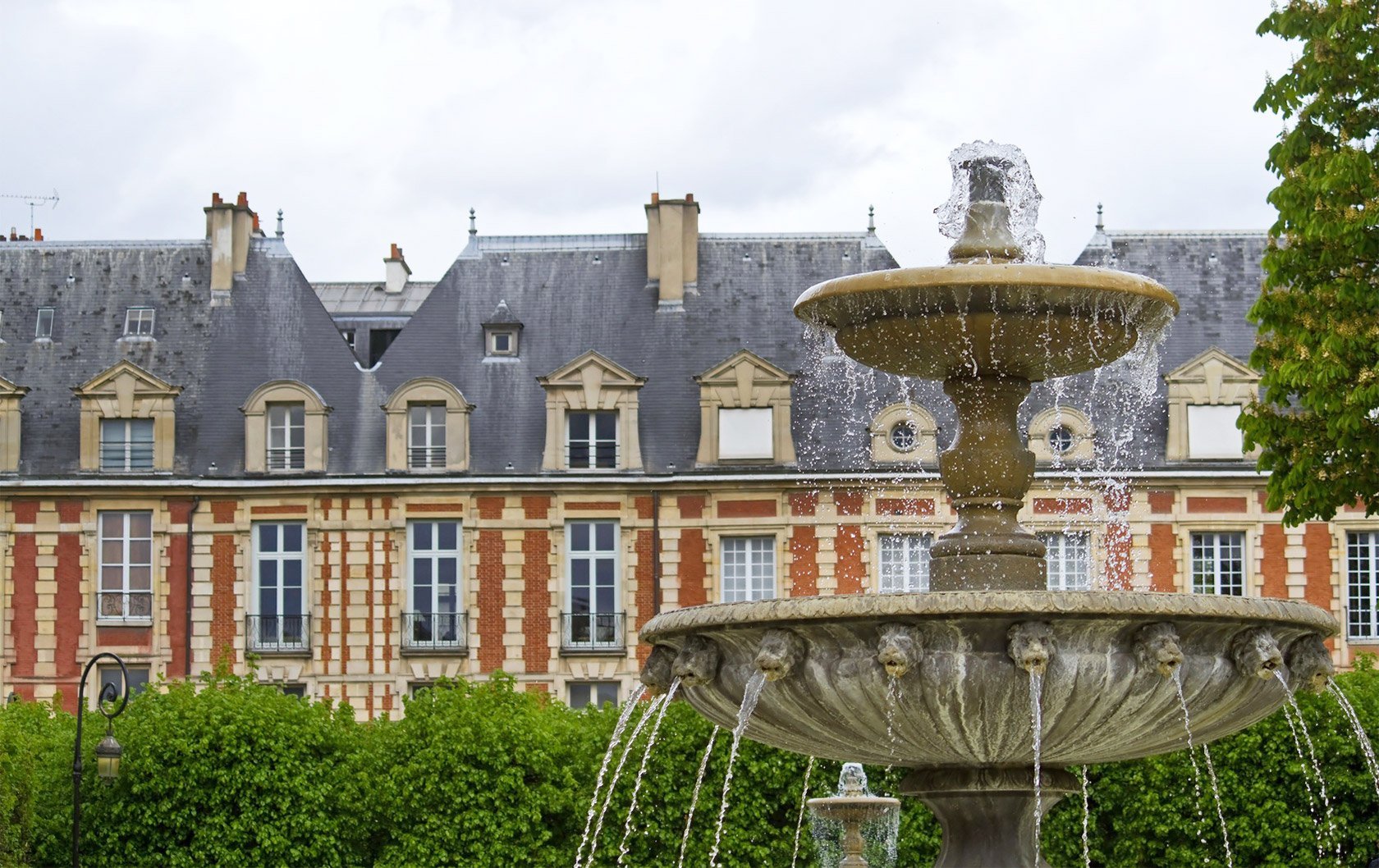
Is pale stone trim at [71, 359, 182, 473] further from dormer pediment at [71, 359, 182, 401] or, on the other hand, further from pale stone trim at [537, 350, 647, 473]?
pale stone trim at [537, 350, 647, 473]

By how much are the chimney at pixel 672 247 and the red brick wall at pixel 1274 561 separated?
1038cm

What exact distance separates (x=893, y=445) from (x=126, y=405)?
40.9 ft

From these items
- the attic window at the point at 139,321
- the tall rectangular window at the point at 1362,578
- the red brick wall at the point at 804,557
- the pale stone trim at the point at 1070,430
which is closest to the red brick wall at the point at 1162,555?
the pale stone trim at the point at 1070,430

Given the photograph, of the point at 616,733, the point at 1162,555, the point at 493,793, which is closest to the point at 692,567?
the point at 1162,555

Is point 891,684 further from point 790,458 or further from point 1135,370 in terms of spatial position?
point 790,458

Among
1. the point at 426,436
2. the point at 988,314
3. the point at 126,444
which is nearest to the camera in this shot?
the point at 988,314

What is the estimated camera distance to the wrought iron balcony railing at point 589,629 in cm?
4062

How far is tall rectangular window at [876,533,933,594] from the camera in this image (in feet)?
128

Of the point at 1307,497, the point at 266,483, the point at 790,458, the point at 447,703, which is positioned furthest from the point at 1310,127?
the point at 266,483

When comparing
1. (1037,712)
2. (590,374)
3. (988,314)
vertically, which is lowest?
(1037,712)

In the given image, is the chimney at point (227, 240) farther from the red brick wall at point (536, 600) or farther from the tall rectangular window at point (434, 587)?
the red brick wall at point (536, 600)

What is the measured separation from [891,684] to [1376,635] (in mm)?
30324

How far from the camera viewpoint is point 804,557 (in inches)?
1601

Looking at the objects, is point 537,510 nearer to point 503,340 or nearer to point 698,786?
point 503,340
